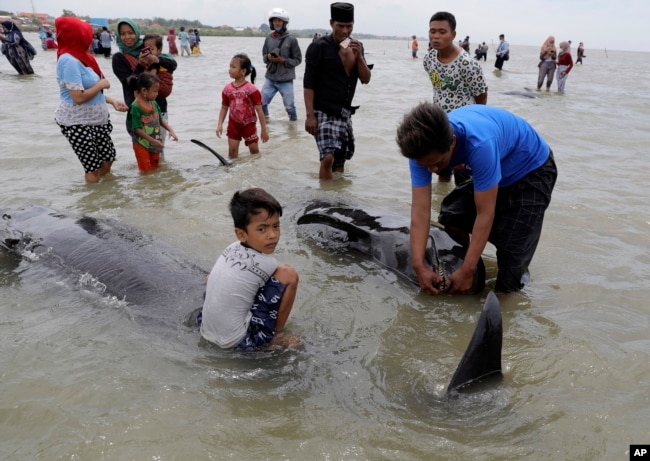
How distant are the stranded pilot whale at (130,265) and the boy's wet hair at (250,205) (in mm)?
967

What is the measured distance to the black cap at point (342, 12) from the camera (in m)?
5.32

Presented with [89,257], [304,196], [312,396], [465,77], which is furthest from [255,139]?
[312,396]

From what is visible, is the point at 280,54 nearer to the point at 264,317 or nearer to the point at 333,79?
the point at 333,79

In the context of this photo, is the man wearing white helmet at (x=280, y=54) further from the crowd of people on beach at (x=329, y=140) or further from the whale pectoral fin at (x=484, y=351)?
the whale pectoral fin at (x=484, y=351)

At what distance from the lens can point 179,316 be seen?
335 centimetres

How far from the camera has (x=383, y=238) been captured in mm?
4375

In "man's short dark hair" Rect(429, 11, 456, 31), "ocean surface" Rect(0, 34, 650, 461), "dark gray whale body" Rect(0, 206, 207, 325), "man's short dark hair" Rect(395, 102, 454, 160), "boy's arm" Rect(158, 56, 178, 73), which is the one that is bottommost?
"ocean surface" Rect(0, 34, 650, 461)

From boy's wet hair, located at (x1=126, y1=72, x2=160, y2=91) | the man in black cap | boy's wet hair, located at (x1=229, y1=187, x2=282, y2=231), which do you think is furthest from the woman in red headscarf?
boy's wet hair, located at (x1=229, y1=187, x2=282, y2=231)

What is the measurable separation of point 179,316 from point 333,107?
345 cm

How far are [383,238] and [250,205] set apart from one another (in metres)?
1.94

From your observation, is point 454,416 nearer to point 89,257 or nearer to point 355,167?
point 89,257

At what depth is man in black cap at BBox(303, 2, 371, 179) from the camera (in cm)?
562

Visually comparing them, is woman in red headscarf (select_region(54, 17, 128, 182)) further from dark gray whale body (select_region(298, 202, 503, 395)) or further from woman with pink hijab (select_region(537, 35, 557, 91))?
woman with pink hijab (select_region(537, 35, 557, 91))

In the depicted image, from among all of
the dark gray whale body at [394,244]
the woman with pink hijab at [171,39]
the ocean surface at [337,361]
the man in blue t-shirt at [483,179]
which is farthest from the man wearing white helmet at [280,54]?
the woman with pink hijab at [171,39]
